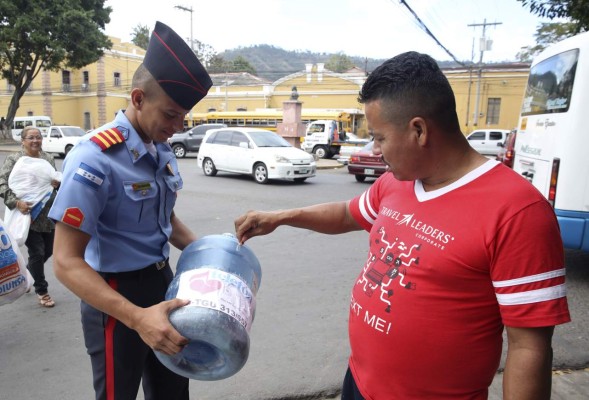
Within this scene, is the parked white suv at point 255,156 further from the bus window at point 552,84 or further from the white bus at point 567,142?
the white bus at point 567,142

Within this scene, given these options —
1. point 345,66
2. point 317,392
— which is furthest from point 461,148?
point 345,66

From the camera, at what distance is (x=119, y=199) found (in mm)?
1771

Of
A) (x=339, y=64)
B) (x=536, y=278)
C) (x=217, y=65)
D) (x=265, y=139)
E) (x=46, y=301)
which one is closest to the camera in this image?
(x=536, y=278)

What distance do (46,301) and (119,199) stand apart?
3.15 meters

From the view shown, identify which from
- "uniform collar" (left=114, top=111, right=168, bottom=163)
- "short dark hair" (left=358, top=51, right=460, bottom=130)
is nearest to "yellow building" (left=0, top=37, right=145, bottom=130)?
"uniform collar" (left=114, top=111, right=168, bottom=163)

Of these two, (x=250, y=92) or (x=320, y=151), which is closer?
(x=320, y=151)

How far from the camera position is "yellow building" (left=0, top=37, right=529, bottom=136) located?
36.6 m

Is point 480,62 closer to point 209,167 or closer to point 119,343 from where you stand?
point 209,167

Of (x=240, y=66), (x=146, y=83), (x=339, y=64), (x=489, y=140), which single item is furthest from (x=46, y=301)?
(x=339, y=64)

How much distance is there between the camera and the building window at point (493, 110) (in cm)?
3684

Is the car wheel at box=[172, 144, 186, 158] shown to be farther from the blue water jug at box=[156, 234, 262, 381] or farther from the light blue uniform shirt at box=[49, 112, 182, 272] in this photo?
the blue water jug at box=[156, 234, 262, 381]

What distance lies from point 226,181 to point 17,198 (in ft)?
29.5

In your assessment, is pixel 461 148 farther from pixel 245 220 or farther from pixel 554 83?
pixel 554 83

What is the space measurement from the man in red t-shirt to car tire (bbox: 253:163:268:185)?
36.8 ft
